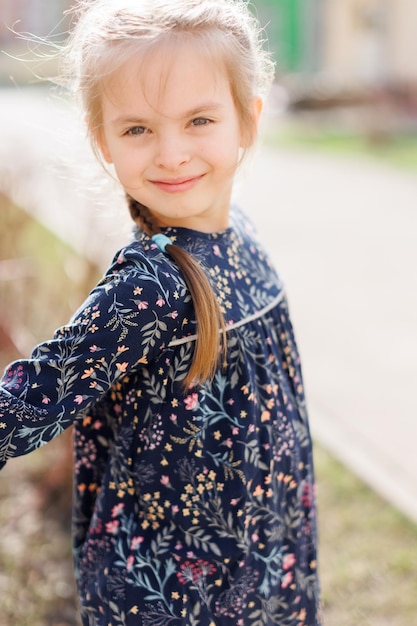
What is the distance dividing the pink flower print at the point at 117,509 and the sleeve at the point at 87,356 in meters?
0.30

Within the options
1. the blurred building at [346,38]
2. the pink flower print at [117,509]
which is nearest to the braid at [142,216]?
the pink flower print at [117,509]

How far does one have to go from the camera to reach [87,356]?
138 centimetres

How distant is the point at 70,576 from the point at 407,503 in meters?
1.24

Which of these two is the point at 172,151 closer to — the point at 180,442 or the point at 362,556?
the point at 180,442

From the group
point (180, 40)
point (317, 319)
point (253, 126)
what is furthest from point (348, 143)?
point (180, 40)

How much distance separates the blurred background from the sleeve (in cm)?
46

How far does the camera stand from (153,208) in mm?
1579

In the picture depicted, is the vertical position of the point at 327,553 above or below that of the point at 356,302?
below

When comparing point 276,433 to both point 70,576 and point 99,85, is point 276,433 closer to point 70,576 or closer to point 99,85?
point 99,85

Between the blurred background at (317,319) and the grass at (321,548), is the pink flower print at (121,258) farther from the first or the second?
the grass at (321,548)

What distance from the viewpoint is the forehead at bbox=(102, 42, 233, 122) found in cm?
145

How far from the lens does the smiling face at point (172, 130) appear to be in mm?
1453

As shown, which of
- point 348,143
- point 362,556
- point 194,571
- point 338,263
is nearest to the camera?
point 194,571

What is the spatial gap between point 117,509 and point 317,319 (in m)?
3.79
